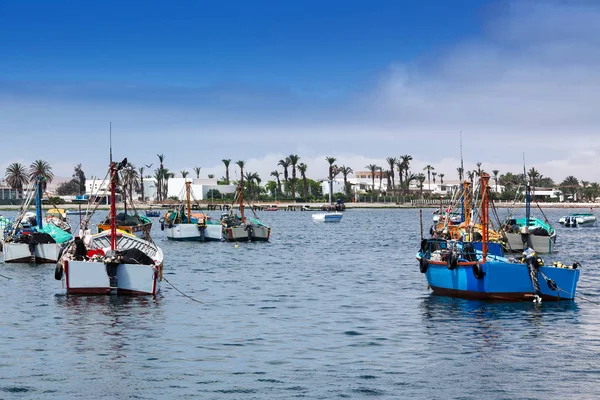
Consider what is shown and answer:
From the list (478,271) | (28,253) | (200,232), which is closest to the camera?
(478,271)

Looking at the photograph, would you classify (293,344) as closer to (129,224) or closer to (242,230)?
(129,224)

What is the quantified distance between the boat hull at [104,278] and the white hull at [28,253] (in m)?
24.5

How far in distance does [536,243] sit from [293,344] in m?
62.5

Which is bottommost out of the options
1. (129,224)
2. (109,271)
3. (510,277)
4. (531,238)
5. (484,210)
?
(531,238)

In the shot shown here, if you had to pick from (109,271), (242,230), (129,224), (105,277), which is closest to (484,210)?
(109,271)

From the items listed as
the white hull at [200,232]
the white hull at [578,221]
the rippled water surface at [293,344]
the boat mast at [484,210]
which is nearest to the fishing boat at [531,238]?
the rippled water surface at [293,344]

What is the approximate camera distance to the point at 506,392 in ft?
87.1

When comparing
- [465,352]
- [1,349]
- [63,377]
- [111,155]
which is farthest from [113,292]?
[465,352]

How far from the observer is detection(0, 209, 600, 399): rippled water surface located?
27.5 metres

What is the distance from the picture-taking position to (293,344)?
116 feet

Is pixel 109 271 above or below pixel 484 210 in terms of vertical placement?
below

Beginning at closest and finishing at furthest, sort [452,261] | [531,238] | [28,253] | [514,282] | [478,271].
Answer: [514,282], [478,271], [452,261], [28,253], [531,238]

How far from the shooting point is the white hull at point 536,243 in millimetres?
90438

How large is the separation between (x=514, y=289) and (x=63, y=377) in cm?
2393
